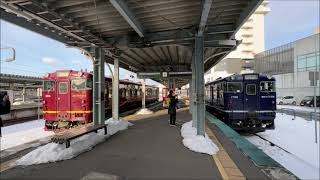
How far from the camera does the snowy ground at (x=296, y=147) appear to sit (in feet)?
33.2

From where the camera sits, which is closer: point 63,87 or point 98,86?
point 98,86

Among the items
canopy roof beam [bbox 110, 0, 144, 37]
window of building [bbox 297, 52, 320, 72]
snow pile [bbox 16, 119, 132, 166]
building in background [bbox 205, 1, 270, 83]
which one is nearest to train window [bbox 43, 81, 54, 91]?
snow pile [bbox 16, 119, 132, 166]

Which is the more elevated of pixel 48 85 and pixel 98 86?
pixel 48 85

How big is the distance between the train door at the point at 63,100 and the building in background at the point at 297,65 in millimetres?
37430

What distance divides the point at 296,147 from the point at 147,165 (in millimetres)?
10040

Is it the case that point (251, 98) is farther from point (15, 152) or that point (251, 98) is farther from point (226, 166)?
point (15, 152)

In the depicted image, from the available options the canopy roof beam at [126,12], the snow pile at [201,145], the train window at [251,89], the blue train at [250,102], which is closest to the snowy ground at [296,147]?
the blue train at [250,102]

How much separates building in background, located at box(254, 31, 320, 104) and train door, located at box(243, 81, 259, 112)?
2986cm

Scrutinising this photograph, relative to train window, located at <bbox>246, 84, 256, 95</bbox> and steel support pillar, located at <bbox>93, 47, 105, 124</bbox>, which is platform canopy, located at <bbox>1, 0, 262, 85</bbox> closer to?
steel support pillar, located at <bbox>93, 47, 105, 124</bbox>

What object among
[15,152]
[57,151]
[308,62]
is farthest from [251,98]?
[308,62]

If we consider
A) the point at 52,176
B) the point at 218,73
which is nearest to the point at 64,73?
the point at 52,176

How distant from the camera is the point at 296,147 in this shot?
46.9 feet

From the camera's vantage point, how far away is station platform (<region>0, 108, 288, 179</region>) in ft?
19.6

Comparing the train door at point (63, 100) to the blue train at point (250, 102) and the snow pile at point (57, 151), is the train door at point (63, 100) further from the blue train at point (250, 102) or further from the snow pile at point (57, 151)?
the blue train at point (250, 102)
